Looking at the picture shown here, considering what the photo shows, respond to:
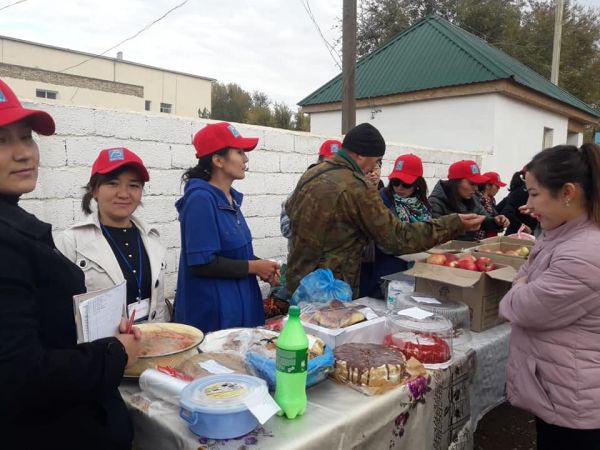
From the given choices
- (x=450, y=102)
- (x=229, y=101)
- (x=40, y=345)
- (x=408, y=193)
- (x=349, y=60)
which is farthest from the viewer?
(x=229, y=101)

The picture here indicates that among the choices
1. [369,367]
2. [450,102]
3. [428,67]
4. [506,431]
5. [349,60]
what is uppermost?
[428,67]

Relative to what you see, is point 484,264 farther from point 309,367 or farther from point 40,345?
point 40,345

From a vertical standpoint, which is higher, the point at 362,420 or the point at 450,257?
the point at 450,257

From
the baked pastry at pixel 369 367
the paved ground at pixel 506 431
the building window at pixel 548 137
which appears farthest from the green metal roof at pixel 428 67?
the baked pastry at pixel 369 367

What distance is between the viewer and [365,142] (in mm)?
2736

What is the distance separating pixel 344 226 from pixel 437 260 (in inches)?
22.8

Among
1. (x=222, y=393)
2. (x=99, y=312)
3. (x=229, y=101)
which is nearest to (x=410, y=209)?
(x=222, y=393)

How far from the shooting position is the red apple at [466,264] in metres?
2.50

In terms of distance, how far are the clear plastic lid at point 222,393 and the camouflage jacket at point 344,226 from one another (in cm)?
136

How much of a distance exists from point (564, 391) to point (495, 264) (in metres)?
0.99

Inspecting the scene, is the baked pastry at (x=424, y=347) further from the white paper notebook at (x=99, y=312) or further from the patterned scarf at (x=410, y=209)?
the patterned scarf at (x=410, y=209)

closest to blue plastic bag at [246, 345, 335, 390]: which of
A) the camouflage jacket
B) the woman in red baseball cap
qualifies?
the camouflage jacket

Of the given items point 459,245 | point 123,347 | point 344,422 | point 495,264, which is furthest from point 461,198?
point 123,347

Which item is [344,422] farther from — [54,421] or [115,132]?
[115,132]
